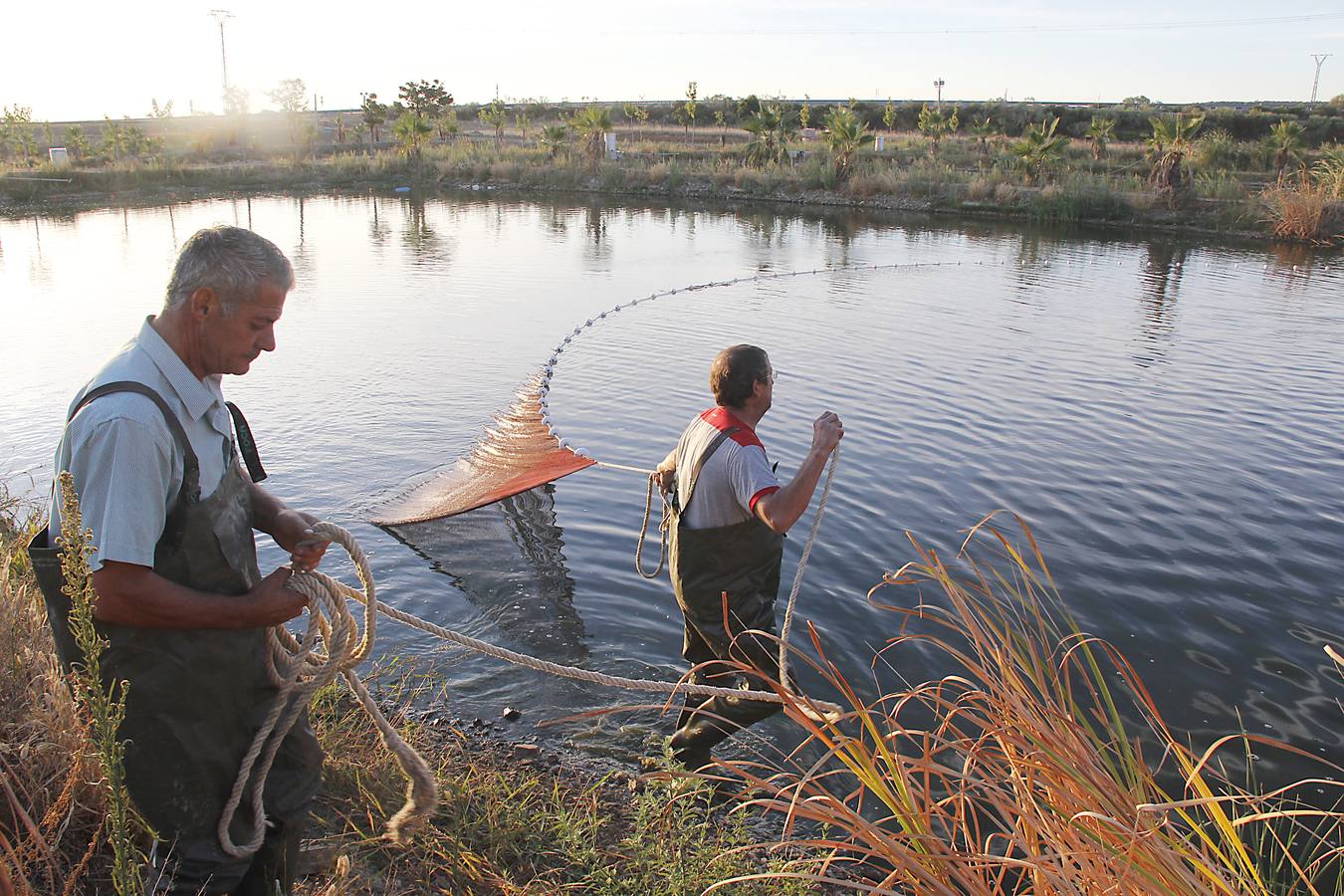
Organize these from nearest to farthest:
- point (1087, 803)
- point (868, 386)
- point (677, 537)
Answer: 1. point (1087, 803)
2. point (677, 537)
3. point (868, 386)

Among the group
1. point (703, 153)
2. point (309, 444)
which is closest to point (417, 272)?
point (309, 444)

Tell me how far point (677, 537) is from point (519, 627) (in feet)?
7.19

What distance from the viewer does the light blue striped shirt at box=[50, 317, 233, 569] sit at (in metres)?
2.05

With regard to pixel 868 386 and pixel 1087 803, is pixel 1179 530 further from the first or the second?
pixel 1087 803

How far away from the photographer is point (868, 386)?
11641 mm

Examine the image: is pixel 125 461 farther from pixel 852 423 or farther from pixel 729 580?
pixel 852 423

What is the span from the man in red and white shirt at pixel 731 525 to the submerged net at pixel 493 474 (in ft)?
8.88

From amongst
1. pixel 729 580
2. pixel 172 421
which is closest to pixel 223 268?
pixel 172 421

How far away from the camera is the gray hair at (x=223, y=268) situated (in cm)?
225

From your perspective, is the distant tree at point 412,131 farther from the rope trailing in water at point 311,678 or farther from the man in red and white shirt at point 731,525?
the rope trailing in water at point 311,678

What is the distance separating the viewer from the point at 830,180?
1486 inches

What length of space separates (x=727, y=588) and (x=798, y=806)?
189 cm

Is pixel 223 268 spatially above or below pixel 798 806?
above

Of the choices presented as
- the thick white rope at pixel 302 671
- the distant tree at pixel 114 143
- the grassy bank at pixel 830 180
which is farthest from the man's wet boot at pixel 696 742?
the distant tree at pixel 114 143
